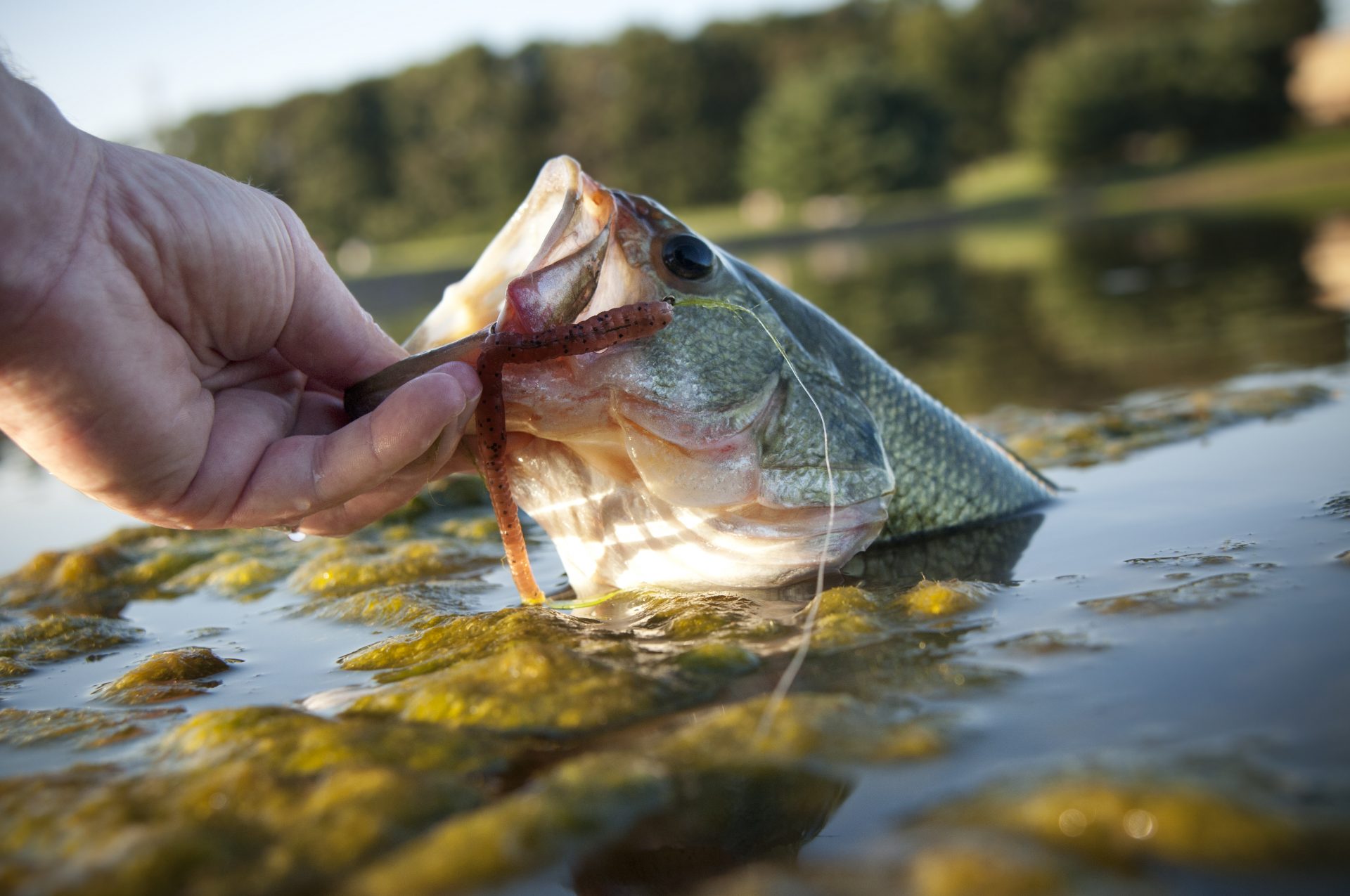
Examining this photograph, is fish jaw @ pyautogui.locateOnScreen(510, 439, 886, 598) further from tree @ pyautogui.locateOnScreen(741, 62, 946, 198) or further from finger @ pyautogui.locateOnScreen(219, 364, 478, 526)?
tree @ pyautogui.locateOnScreen(741, 62, 946, 198)

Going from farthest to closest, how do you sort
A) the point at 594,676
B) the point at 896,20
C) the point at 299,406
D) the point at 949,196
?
the point at 896,20, the point at 949,196, the point at 299,406, the point at 594,676

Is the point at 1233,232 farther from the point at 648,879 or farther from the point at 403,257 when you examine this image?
the point at 403,257

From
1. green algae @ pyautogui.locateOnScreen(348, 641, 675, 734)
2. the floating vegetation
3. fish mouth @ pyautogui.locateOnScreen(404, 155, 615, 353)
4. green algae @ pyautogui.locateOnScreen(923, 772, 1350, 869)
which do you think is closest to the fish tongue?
fish mouth @ pyautogui.locateOnScreen(404, 155, 615, 353)

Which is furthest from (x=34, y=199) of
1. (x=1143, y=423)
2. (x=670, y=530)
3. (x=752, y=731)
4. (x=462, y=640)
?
(x=1143, y=423)

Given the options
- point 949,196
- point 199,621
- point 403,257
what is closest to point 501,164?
point 403,257

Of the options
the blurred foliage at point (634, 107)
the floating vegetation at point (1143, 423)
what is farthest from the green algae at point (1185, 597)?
the blurred foliage at point (634, 107)

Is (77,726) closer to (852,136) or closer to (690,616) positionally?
(690,616)
